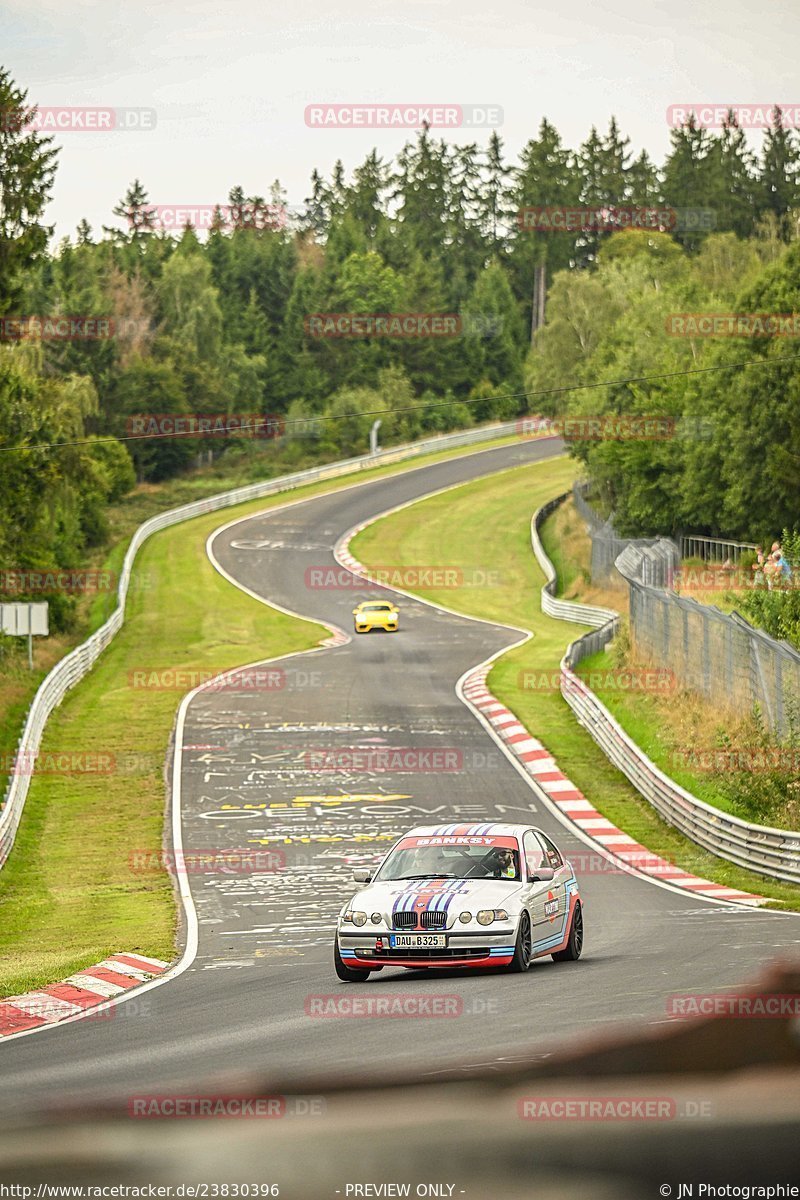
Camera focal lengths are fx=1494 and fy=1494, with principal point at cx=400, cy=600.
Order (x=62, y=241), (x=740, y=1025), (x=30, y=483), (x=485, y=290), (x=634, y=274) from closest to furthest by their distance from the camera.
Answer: (x=740, y=1025), (x=30, y=483), (x=634, y=274), (x=62, y=241), (x=485, y=290)

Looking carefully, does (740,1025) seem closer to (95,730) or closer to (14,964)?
(14,964)

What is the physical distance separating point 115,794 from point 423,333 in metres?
106

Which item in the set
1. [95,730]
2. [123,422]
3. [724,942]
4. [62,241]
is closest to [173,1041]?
[724,942]

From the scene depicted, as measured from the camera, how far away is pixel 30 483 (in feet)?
146

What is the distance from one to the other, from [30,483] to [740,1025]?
43407mm

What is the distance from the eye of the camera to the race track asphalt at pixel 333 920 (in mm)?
8953

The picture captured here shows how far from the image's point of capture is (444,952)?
13367 mm

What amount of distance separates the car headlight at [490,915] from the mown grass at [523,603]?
6359 millimetres
